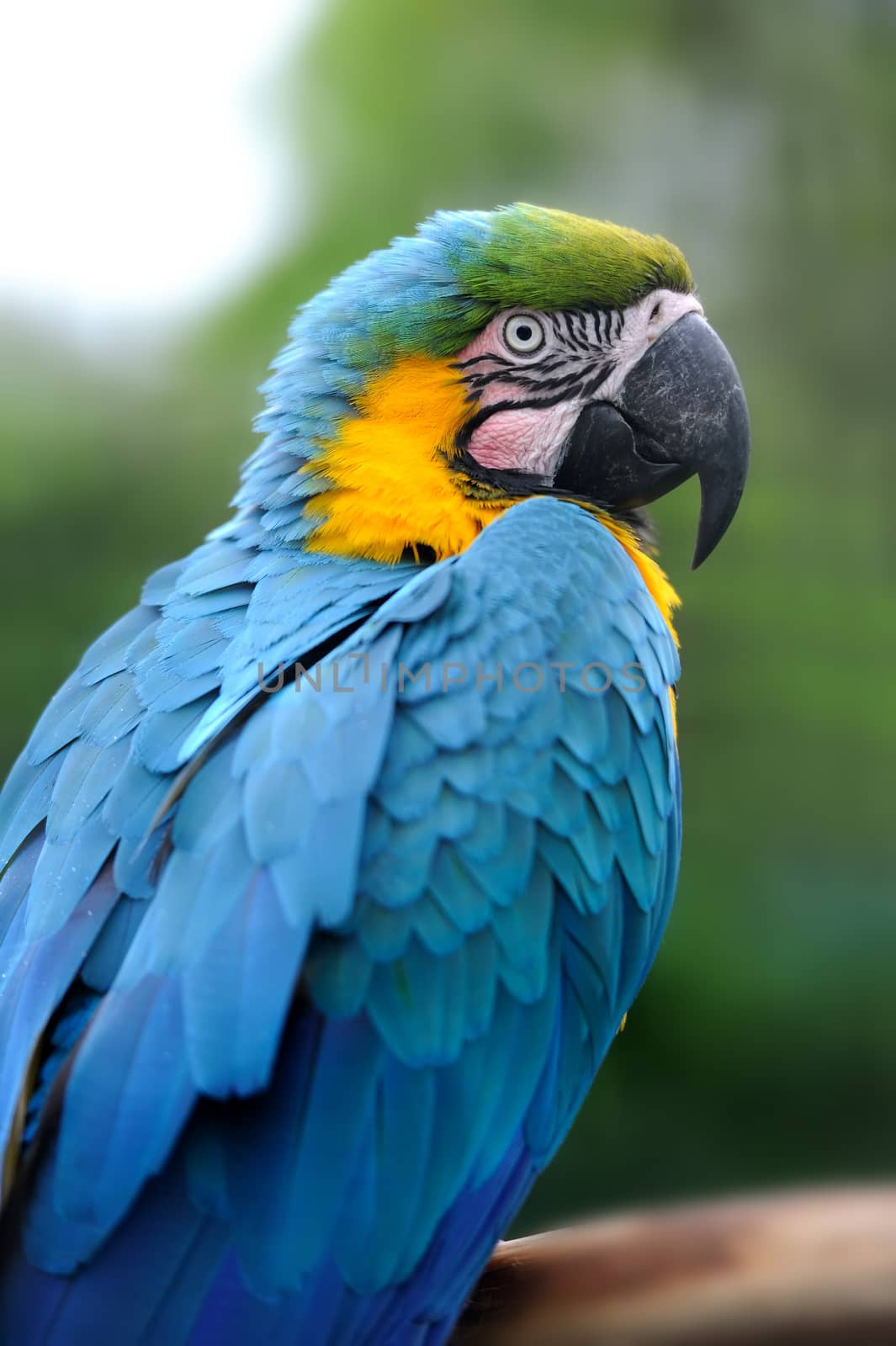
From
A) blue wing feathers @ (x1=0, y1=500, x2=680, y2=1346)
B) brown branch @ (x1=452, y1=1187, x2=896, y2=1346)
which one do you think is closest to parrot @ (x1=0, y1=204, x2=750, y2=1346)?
blue wing feathers @ (x1=0, y1=500, x2=680, y2=1346)

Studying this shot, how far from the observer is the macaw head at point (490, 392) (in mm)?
1531

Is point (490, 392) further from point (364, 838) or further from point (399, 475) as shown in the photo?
point (364, 838)

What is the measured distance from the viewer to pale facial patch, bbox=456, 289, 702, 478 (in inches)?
63.1

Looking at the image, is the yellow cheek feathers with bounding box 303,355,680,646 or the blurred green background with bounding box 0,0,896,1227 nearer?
the yellow cheek feathers with bounding box 303,355,680,646

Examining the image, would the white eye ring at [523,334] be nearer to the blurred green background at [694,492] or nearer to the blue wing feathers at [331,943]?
the blue wing feathers at [331,943]

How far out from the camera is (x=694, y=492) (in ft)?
10.6

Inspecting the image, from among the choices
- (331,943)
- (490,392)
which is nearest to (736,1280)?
(331,943)

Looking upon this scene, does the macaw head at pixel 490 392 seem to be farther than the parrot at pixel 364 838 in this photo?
Yes

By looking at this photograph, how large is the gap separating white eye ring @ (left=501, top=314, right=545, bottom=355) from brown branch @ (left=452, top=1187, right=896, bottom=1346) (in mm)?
1119

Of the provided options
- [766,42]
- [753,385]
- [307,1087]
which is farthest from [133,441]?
[307,1087]

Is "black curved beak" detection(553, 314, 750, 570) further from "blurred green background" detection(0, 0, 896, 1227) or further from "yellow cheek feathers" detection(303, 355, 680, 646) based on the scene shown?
"blurred green background" detection(0, 0, 896, 1227)

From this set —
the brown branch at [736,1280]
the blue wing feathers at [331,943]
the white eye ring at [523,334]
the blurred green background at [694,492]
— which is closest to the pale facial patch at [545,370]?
the white eye ring at [523,334]

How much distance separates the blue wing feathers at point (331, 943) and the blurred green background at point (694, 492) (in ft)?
5.94

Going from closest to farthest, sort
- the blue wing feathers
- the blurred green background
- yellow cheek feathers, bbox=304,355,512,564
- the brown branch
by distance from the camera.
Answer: the blue wing feathers < the brown branch < yellow cheek feathers, bbox=304,355,512,564 < the blurred green background
